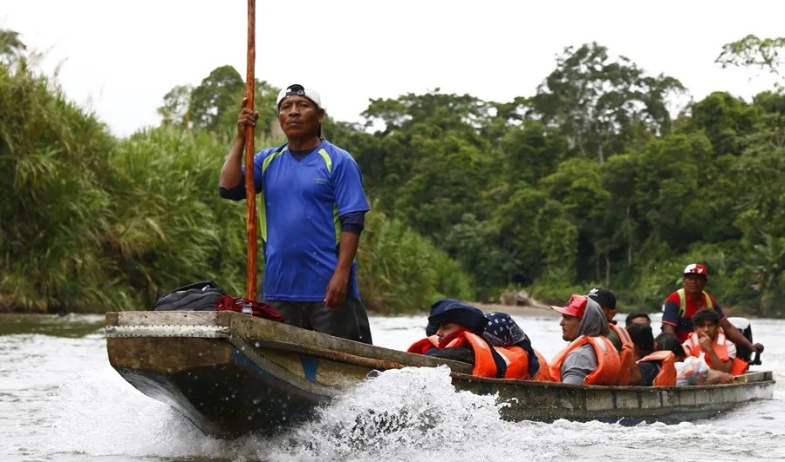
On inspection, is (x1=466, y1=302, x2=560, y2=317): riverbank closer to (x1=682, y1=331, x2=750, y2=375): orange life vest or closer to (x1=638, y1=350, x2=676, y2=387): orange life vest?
(x1=682, y1=331, x2=750, y2=375): orange life vest

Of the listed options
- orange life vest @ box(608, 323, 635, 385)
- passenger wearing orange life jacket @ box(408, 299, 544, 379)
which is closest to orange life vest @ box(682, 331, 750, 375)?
orange life vest @ box(608, 323, 635, 385)

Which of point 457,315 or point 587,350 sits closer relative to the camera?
point 457,315

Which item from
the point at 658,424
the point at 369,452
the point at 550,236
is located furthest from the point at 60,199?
the point at 550,236

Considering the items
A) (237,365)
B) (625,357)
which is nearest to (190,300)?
(237,365)

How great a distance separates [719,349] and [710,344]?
1.35 feet

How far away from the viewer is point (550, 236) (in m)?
47.0

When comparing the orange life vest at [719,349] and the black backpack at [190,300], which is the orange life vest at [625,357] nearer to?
the orange life vest at [719,349]

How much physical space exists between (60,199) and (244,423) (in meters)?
9.90

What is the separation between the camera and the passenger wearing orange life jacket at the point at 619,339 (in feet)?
26.0

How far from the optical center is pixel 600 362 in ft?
24.7

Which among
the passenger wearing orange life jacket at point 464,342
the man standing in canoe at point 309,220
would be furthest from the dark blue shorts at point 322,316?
the passenger wearing orange life jacket at point 464,342

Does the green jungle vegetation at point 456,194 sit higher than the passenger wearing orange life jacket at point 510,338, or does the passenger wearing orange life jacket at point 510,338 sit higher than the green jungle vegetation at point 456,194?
the green jungle vegetation at point 456,194

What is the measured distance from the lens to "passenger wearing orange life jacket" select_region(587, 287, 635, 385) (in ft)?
26.0

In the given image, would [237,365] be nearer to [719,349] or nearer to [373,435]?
[373,435]
